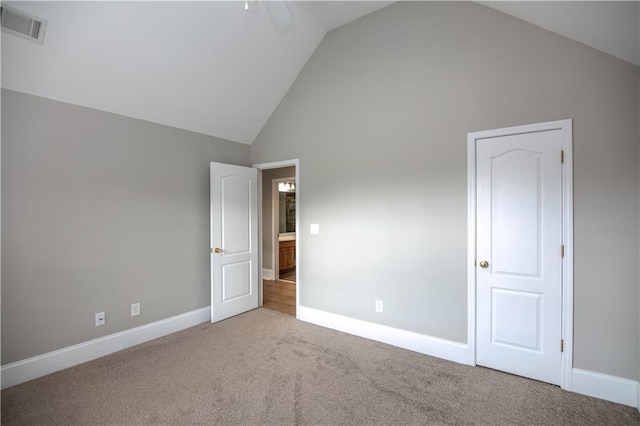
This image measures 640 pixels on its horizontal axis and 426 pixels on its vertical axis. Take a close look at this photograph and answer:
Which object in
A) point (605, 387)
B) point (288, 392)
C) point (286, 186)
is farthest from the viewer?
point (286, 186)

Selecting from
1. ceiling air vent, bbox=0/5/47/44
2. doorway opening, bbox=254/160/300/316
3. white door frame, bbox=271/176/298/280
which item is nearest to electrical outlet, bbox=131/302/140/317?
doorway opening, bbox=254/160/300/316

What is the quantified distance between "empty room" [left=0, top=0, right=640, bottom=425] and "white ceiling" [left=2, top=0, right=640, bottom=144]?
2cm

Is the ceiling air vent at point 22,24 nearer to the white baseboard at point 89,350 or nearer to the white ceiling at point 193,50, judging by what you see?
the white ceiling at point 193,50

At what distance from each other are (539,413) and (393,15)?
377 cm

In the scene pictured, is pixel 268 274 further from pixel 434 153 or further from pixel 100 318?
pixel 434 153

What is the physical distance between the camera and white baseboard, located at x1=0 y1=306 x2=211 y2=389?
244 centimetres

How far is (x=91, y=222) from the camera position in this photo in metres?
2.87

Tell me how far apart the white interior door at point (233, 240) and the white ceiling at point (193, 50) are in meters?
0.68

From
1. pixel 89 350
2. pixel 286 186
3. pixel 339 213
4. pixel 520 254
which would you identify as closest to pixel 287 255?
pixel 286 186

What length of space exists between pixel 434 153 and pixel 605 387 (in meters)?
2.27

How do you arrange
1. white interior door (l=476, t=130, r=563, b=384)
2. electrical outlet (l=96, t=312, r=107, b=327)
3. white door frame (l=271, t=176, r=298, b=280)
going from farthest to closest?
white door frame (l=271, t=176, r=298, b=280), electrical outlet (l=96, t=312, r=107, b=327), white interior door (l=476, t=130, r=563, b=384)

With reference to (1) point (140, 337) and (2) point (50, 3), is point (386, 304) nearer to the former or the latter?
(1) point (140, 337)

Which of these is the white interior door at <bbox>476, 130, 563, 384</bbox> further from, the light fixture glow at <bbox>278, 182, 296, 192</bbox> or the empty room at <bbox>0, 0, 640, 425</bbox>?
the light fixture glow at <bbox>278, 182, 296, 192</bbox>

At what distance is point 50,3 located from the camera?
6.89 ft
